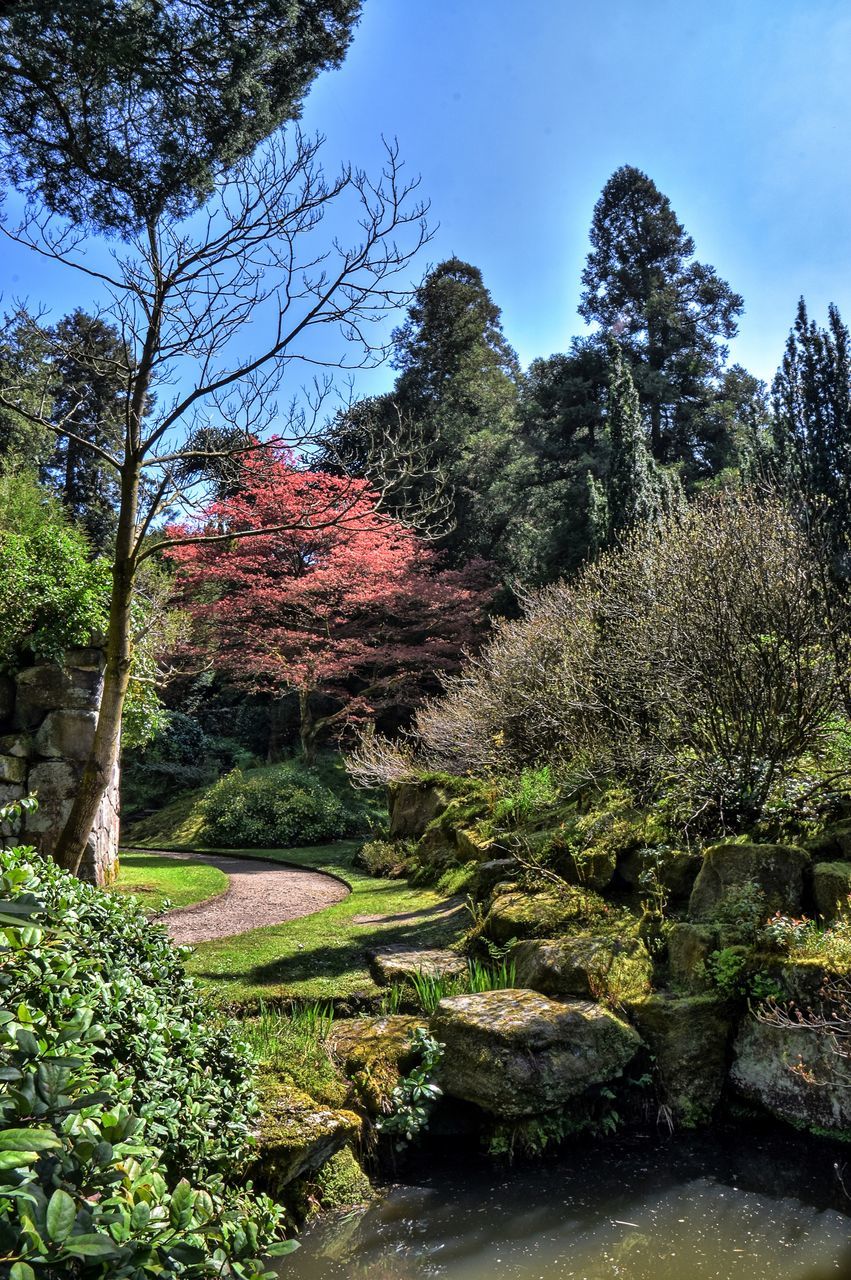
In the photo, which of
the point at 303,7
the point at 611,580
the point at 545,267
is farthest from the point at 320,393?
the point at 545,267

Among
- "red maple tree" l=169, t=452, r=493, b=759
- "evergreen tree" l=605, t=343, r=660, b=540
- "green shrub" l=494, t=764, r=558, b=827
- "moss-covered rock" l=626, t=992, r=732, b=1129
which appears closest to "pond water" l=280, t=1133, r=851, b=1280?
"moss-covered rock" l=626, t=992, r=732, b=1129

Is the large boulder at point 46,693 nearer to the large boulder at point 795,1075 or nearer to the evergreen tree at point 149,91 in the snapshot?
the evergreen tree at point 149,91

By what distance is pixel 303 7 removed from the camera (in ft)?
17.7

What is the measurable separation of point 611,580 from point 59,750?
5.99 meters

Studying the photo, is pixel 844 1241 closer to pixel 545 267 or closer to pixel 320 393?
pixel 320 393

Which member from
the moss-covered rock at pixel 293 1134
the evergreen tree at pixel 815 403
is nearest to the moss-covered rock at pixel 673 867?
the moss-covered rock at pixel 293 1134

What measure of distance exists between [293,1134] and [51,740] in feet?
18.0

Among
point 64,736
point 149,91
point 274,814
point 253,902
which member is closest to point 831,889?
point 253,902

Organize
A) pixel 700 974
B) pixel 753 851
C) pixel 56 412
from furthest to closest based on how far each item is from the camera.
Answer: pixel 56 412
pixel 753 851
pixel 700 974

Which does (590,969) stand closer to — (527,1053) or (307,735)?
(527,1053)

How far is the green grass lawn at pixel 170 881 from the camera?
8.41 m

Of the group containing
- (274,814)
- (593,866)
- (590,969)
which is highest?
(593,866)

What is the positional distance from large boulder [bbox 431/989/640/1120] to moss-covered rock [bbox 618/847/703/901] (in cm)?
161

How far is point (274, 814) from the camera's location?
575 inches
